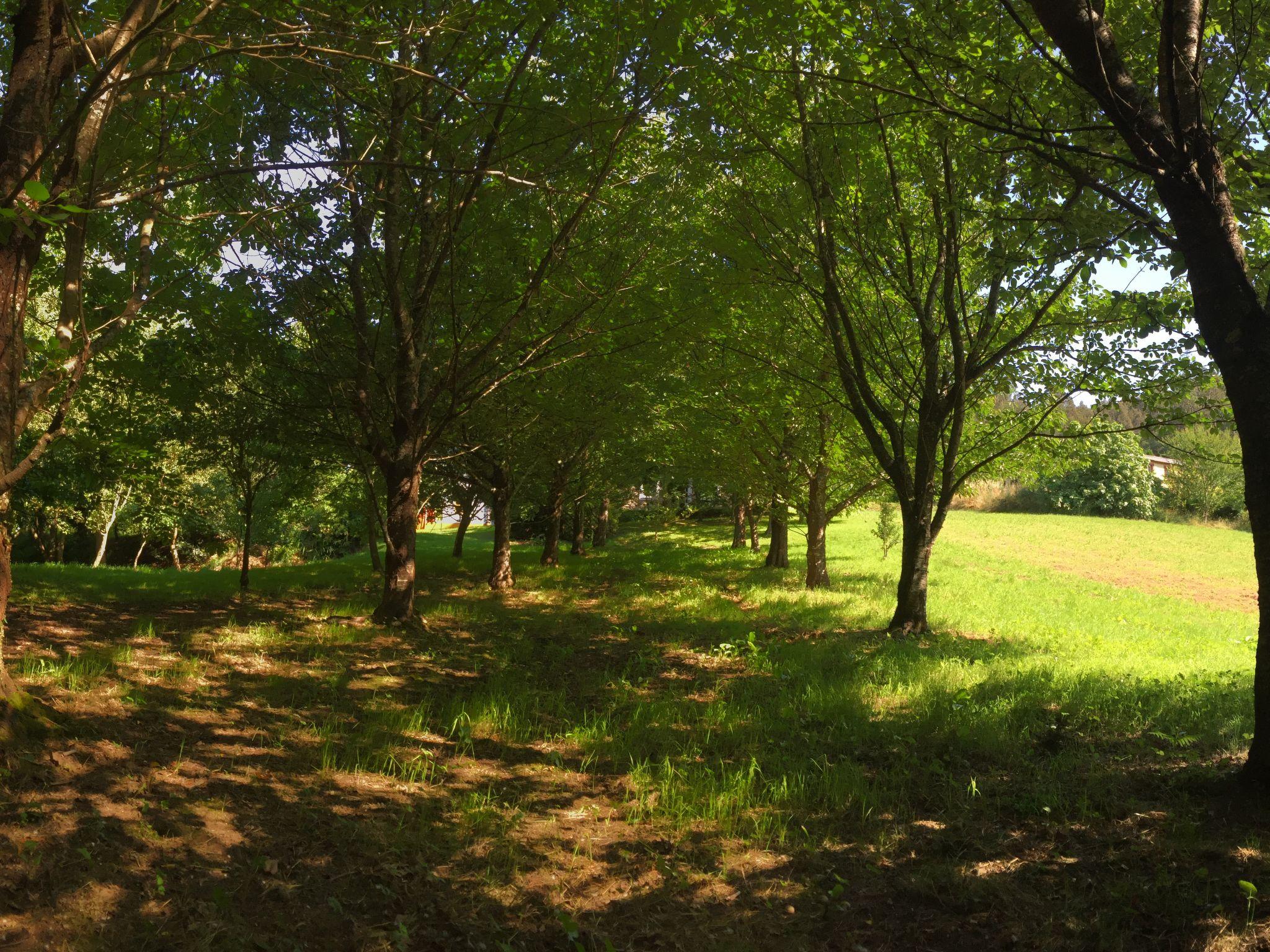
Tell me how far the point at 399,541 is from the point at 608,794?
6.30 meters

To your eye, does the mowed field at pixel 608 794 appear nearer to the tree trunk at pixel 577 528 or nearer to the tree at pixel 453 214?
the tree at pixel 453 214

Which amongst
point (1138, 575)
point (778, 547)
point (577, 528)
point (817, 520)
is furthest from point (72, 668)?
point (1138, 575)

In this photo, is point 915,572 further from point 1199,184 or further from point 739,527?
point 739,527

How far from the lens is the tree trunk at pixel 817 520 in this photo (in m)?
17.9

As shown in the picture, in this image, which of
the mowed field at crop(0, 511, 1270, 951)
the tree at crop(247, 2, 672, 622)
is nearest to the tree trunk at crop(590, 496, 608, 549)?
the tree at crop(247, 2, 672, 622)

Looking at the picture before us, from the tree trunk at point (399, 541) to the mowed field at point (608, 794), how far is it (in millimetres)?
517

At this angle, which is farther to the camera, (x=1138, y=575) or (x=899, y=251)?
(x=1138, y=575)

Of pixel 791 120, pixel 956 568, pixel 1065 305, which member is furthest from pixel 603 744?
pixel 956 568

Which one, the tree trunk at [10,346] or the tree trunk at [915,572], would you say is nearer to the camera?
the tree trunk at [10,346]

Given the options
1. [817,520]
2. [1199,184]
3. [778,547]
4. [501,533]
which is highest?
[1199,184]

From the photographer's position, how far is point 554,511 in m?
20.6

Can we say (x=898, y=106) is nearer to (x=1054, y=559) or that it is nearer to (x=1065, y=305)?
(x=1065, y=305)

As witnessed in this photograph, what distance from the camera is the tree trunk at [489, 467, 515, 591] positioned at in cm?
1745

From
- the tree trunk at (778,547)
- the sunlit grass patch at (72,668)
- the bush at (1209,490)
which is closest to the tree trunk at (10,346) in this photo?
the sunlit grass patch at (72,668)
